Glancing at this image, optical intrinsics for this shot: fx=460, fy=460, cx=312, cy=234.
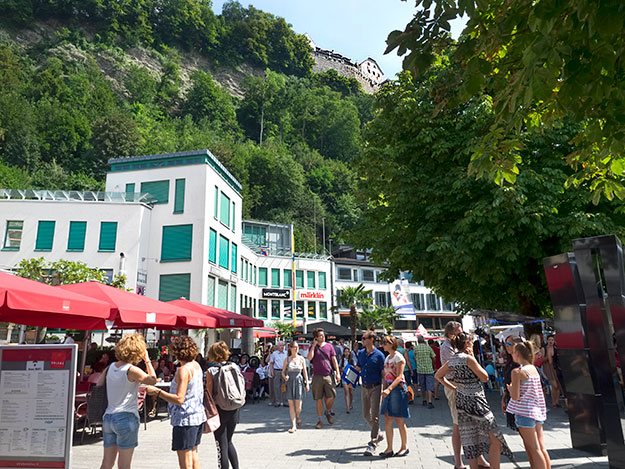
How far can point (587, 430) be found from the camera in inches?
261

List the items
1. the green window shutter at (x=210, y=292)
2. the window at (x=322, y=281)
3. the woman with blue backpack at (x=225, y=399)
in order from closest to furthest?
the woman with blue backpack at (x=225, y=399) < the green window shutter at (x=210, y=292) < the window at (x=322, y=281)

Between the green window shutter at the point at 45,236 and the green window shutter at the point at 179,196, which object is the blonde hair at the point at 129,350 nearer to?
the green window shutter at the point at 179,196

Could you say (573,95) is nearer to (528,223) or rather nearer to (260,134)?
(528,223)

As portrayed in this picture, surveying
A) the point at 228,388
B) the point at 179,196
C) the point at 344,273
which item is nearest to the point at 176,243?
the point at 179,196

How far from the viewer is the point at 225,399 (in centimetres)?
553

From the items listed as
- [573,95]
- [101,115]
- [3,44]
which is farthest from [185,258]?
[3,44]

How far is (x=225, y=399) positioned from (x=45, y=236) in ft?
84.4

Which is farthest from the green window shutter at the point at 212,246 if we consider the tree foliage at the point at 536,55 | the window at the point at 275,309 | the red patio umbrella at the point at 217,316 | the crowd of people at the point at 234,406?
the tree foliage at the point at 536,55

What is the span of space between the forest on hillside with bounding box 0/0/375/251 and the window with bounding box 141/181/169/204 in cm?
1565

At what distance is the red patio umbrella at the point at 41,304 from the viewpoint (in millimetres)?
5816

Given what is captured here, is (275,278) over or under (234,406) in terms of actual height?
over

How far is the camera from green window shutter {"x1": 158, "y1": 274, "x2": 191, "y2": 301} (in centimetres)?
2695

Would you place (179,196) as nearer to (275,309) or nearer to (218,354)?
(275,309)

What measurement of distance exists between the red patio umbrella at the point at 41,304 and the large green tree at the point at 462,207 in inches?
284
